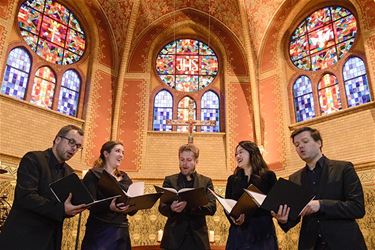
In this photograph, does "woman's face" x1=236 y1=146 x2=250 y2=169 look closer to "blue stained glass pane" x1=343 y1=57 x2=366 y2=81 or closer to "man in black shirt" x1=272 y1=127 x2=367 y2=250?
"man in black shirt" x1=272 y1=127 x2=367 y2=250

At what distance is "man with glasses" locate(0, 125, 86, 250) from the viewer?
2.61 m

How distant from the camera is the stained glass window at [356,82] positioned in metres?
9.30

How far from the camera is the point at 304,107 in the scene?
1054 centimetres

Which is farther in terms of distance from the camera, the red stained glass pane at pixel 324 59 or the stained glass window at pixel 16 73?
the red stained glass pane at pixel 324 59

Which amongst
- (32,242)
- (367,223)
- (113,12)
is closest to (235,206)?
(32,242)

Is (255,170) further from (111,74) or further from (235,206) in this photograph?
(111,74)

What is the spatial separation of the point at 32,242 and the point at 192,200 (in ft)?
4.71

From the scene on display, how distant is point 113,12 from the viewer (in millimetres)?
11789

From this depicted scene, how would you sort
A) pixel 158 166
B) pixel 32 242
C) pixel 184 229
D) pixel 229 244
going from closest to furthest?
pixel 32 242 < pixel 229 244 < pixel 184 229 < pixel 158 166

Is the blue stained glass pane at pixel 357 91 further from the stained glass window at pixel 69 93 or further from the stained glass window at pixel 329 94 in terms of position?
the stained glass window at pixel 69 93

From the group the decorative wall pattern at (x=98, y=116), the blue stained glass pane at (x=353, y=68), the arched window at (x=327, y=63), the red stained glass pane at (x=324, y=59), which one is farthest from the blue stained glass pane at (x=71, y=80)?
the blue stained glass pane at (x=353, y=68)

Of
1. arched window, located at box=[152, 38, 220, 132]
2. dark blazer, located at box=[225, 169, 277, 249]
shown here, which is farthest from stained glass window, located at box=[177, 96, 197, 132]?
→ dark blazer, located at box=[225, 169, 277, 249]

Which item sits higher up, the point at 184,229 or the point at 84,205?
the point at 84,205

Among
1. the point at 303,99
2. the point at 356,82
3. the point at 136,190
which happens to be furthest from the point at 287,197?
the point at 303,99
